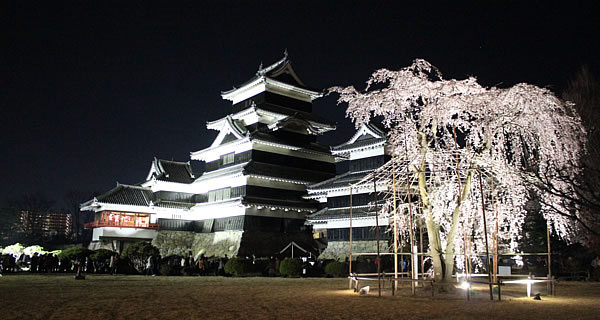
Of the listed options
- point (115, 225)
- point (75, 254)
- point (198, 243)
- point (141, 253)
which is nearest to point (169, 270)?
point (141, 253)

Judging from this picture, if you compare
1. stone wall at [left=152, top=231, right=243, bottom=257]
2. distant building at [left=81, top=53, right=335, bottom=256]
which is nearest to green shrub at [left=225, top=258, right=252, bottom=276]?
distant building at [left=81, top=53, right=335, bottom=256]

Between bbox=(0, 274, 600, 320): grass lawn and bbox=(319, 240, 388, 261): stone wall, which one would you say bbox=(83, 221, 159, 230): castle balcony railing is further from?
bbox=(0, 274, 600, 320): grass lawn

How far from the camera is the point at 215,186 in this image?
4281 centimetres

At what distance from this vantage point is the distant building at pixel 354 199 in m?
34.5

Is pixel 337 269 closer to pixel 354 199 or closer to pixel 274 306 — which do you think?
pixel 354 199

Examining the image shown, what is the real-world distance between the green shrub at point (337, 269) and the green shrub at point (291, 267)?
72.2 inches

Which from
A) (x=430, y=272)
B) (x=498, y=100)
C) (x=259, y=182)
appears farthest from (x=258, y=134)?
(x=498, y=100)

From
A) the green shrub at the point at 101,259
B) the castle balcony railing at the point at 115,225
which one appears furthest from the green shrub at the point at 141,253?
the castle balcony railing at the point at 115,225

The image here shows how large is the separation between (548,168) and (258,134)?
26095 mm

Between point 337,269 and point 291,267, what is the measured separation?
290cm

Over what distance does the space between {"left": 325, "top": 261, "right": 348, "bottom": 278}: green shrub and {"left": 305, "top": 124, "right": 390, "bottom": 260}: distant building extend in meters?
4.53

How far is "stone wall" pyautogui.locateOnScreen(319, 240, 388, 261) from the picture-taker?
33531 millimetres

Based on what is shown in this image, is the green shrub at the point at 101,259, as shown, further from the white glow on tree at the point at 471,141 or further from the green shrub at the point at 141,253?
the white glow on tree at the point at 471,141

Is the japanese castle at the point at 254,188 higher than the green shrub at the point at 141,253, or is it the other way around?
the japanese castle at the point at 254,188
